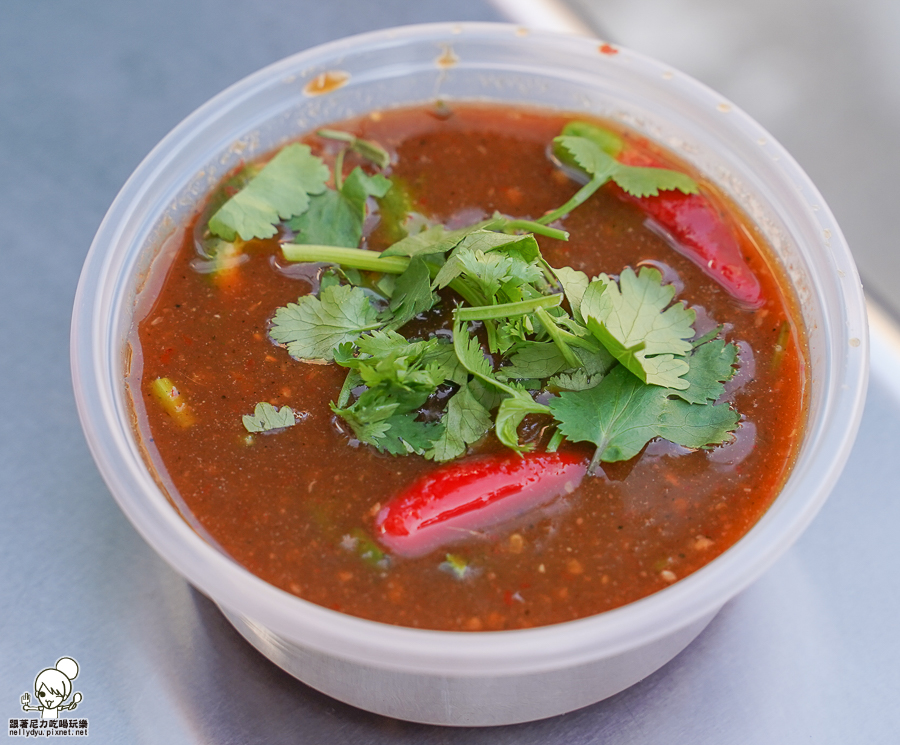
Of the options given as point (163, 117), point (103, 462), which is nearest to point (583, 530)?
point (103, 462)

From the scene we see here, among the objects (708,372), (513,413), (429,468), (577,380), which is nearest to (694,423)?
(708,372)

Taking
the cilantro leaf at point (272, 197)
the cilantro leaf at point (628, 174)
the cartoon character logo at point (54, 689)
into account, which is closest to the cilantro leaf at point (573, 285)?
the cilantro leaf at point (628, 174)

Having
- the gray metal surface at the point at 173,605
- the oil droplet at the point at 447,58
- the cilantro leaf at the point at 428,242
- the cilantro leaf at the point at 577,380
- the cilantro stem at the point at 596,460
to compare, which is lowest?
the gray metal surface at the point at 173,605

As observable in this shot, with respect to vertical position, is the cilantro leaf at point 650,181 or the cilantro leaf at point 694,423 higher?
the cilantro leaf at point 650,181

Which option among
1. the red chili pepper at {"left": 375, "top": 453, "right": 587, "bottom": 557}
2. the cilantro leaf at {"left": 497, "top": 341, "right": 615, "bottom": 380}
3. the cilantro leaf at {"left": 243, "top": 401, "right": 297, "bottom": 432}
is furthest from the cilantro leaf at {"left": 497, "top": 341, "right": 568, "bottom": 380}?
the cilantro leaf at {"left": 243, "top": 401, "right": 297, "bottom": 432}

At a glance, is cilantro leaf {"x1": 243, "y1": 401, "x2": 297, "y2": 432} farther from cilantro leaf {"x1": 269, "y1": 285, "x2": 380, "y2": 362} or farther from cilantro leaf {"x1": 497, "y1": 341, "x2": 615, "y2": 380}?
cilantro leaf {"x1": 497, "y1": 341, "x2": 615, "y2": 380}

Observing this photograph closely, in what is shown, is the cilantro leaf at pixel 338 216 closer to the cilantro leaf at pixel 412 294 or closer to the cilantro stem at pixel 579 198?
the cilantro leaf at pixel 412 294

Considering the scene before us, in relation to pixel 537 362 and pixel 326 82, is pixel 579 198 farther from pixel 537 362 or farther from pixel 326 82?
pixel 326 82
